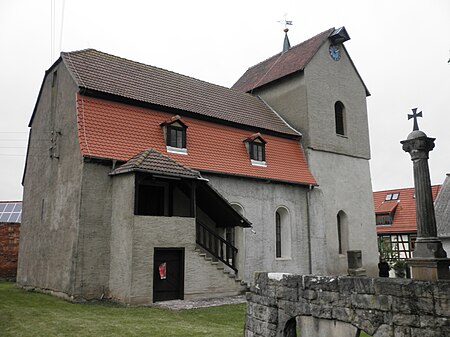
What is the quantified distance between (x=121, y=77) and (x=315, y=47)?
11730 millimetres

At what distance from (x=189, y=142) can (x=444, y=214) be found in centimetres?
1927

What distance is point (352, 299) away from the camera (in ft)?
18.5

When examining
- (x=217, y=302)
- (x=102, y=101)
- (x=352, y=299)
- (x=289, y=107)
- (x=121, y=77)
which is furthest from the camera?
(x=289, y=107)

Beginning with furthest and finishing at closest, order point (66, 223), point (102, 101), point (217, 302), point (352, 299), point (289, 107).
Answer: point (289, 107), point (102, 101), point (66, 223), point (217, 302), point (352, 299)

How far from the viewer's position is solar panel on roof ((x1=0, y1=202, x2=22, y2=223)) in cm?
2855

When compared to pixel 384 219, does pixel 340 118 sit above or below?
above

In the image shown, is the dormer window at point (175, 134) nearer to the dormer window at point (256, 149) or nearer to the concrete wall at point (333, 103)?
the dormer window at point (256, 149)

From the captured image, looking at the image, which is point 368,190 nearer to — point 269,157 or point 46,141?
point 269,157

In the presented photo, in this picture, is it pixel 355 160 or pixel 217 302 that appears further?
pixel 355 160

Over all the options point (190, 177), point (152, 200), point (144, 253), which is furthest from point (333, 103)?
point (144, 253)

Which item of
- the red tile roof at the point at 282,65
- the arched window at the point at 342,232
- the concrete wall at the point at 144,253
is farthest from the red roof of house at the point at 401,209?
the concrete wall at the point at 144,253

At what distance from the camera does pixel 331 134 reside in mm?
23438

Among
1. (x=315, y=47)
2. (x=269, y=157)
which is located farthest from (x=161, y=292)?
(x=315, y=47)

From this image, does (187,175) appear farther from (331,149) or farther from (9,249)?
(9,249)
